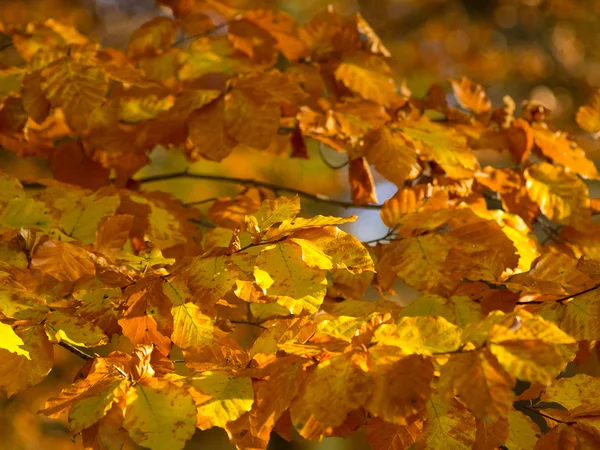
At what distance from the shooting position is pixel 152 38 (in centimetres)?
152

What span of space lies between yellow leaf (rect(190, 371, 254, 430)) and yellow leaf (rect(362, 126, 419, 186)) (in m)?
0.54

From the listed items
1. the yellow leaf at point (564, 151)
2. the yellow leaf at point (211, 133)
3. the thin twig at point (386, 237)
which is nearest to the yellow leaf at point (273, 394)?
the thin twig at point (386, 237)

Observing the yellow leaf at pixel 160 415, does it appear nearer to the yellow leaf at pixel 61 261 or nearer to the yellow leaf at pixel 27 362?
the yellow leaf at pixel 27 362

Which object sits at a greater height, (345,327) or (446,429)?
(345,327)

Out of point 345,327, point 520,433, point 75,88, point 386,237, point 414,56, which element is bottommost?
point 414,56

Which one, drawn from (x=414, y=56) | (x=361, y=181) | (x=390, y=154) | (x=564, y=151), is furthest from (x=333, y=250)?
(x=414, y=56)

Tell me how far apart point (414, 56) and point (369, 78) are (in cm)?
435

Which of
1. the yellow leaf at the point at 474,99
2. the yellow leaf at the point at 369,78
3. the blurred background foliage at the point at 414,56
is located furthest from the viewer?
the blurred background foliage at the point at 414,56

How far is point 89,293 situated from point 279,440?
19.5ft

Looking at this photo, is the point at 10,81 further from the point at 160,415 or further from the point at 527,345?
the point at 527,345

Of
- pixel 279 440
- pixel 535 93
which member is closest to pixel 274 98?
pixel 535 93

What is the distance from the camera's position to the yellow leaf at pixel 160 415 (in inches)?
27.8

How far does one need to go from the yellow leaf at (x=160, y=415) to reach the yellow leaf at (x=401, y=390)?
192 mm

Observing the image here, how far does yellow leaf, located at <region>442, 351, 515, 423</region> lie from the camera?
0.64 metres
